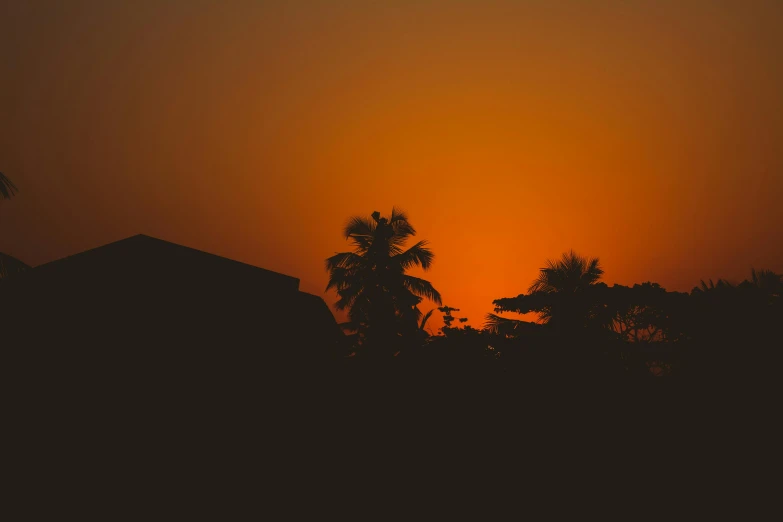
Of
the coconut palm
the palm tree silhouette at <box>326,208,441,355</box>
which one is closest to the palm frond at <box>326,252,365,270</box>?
the palm tree silhouette at <box>326,208,441,355</box>

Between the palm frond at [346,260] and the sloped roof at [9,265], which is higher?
the palm frond at [346,260]

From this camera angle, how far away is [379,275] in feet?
75.2

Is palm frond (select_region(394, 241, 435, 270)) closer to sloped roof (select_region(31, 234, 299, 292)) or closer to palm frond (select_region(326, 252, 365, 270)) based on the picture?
palm frond (select_region(326, 252, 365, 270))

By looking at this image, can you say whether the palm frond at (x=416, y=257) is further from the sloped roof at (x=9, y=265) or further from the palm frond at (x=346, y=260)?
the sloped roof at (x=9, y=265)

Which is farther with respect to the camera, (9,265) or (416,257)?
(416,257)

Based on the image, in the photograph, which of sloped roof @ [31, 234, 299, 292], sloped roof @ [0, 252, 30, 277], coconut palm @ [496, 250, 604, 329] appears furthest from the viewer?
coconut palm @ [496, 250, 604, 329]

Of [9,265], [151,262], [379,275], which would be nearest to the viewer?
[151,262]

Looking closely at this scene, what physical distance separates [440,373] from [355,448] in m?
2.79

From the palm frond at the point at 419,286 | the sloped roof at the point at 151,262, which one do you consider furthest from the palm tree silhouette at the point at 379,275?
the sloped roof at the point at 151,262

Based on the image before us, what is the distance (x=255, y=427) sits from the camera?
956 centimetres

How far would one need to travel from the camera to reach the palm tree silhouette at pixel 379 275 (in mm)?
22422

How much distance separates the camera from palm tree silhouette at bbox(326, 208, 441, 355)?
2242cm

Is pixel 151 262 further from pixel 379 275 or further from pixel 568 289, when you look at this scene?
pixel 568 289

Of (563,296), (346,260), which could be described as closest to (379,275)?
(346,260)
